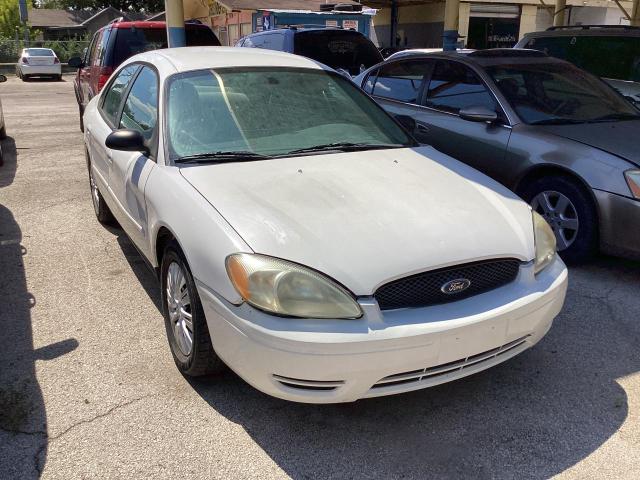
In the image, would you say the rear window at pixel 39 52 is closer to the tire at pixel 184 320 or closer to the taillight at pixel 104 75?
the taillight at pixel 104 75

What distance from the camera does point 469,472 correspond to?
8.16 feet

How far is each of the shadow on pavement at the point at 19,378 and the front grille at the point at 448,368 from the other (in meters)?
1.47

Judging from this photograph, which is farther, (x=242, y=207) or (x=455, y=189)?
(x=455, y=189)

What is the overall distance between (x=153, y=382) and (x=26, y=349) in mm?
853

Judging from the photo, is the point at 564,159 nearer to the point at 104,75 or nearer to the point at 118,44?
the point at 104,75

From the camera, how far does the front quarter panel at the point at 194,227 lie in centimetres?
255

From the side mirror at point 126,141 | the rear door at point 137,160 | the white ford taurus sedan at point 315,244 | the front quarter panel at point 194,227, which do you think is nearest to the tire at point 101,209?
the rear door at point 137,160

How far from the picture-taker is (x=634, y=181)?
4.13 metres

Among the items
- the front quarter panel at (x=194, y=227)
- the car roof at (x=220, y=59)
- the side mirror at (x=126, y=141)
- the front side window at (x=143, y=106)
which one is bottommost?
the front quarter panel at (x=194, y=227)

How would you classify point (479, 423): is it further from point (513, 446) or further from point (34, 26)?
point (34, 26)

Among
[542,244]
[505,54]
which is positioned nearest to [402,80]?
[505,54]

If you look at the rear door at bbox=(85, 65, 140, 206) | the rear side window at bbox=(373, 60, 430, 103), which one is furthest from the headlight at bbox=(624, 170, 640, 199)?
the rear door at bbox=(85, 65, 140, 206)

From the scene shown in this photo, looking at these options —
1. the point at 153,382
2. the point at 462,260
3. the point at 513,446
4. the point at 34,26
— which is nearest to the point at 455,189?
the point at 462,260

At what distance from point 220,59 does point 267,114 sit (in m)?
0.63
